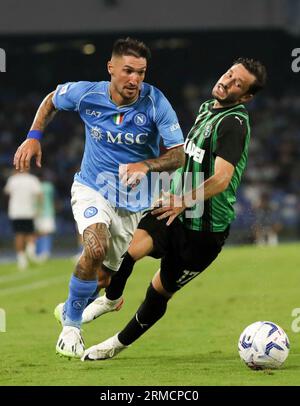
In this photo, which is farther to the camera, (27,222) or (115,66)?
(27,222)

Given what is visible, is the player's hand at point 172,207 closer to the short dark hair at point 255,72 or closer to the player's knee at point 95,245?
the player's knee at point 95,245

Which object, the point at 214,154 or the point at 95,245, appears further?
the point at 214,154

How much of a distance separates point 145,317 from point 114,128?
1.51 metres

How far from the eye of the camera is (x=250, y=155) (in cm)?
3141

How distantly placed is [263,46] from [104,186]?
25340 mm

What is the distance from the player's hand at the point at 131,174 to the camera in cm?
736

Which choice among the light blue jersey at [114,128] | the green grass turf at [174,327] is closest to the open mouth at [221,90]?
the light blue jersey at [114,128]

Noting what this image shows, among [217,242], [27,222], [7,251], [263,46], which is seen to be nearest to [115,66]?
[217,242]

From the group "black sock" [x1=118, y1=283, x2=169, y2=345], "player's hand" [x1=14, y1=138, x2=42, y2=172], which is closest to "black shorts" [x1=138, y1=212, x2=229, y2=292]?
"black sock" [x1=118, y1=283, x2=169, y2=345]

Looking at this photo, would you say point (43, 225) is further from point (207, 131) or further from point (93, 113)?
point (207, 131)

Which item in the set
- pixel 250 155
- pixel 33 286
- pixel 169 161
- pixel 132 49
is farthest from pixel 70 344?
pixel 250 155

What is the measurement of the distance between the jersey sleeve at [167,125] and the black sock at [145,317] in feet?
3.99
